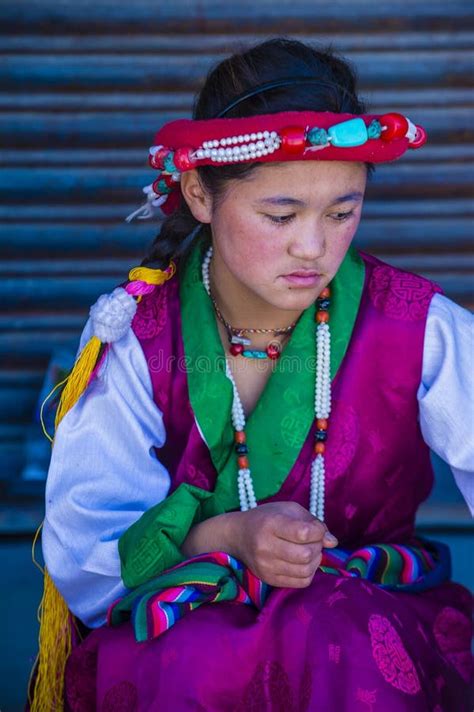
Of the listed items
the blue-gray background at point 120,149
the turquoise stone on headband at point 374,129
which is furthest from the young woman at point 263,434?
the blue-gray background at point 120,149

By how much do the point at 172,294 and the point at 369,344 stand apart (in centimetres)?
46

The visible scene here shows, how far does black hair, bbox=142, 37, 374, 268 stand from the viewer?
206 cm

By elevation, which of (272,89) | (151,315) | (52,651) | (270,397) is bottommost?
(52,651)

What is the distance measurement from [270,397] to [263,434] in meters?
0.08

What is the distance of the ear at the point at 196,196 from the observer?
88.0 inches

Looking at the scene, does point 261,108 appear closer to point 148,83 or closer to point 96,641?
point 96,641

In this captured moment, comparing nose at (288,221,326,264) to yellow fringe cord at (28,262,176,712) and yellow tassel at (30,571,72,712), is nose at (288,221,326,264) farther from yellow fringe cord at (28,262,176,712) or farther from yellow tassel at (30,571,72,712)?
yellow tassel at (30,571,72,712)

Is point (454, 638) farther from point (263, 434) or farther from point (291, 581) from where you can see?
point (263, 434)

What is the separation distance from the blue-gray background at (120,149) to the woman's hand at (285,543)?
1.47 m

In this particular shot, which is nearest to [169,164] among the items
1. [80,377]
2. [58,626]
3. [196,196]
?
[196,196]

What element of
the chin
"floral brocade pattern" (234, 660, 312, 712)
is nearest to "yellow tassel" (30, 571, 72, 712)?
"floral brocade pattern" (234, 660, 312, 712)

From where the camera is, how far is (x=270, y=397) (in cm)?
223

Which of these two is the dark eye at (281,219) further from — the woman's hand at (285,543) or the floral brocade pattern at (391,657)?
the floral brocade pattern at (391,657)

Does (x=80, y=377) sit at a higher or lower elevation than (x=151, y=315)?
lower
